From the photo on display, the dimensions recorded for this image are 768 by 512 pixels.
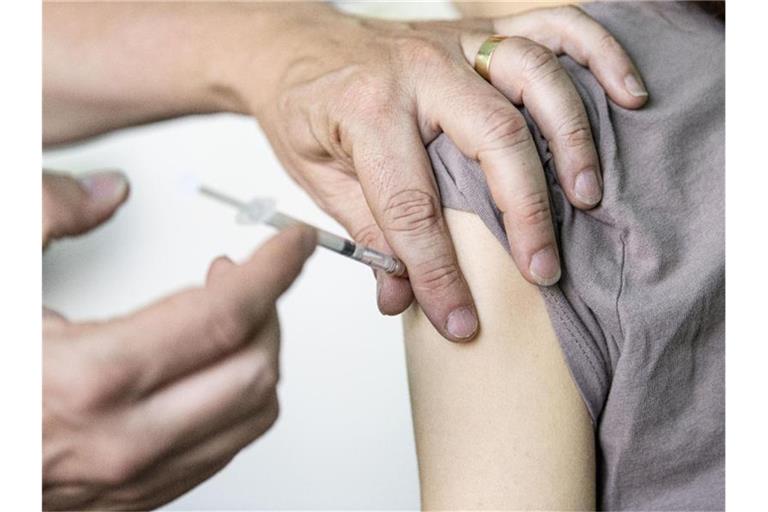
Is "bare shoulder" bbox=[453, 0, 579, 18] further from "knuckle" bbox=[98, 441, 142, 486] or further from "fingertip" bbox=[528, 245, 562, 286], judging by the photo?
"knuckle" bbox=[98, 441, 142, 486]

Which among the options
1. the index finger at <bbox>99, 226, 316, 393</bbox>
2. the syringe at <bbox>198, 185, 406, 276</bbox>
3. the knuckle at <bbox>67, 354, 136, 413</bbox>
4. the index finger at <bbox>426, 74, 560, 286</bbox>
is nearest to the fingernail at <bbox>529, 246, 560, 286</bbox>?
the index finger at <bbox>426, 74, 560, 286</bbox>

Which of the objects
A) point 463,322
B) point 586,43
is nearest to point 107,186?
point 463,322

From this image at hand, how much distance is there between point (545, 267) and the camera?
776 mm

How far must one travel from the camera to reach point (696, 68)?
37.1 inches

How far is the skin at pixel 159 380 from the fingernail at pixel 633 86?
352mm

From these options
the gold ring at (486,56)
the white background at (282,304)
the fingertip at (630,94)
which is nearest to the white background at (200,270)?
the white background at (282,304)

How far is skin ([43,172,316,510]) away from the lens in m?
0.64

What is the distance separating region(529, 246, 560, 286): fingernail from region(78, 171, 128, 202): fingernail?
1.20 ft

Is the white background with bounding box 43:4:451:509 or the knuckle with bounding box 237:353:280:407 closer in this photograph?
the knuckle with bounding box 237:353:280:407

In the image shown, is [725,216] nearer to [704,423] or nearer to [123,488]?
[704,423]

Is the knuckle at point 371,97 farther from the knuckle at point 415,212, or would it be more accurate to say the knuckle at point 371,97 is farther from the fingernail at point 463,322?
the fingernail at point 463,322

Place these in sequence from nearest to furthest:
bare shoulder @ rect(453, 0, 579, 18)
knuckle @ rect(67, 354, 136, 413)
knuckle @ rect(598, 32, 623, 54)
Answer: knuckle @ rect(67, 354, 136, 413) → knuckle @ rect(598, 32, 623, 54) → bare shoulder @ rect(453, 0, 579, 18)

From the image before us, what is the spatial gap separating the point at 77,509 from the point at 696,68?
0.70 m
